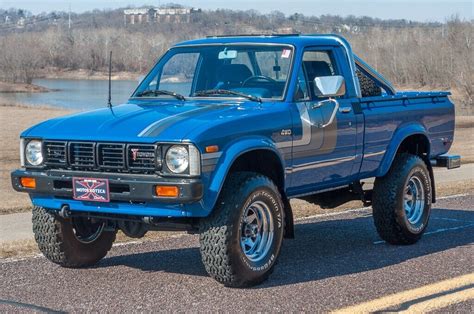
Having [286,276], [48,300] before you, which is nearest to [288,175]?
[286,276]

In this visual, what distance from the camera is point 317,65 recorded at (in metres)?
8.58

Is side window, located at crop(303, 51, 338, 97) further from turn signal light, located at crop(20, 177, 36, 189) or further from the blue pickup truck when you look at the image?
turn signal light, located at crop(20, 177, 36, 189)

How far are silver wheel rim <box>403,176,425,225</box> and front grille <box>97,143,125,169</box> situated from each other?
3.66 m

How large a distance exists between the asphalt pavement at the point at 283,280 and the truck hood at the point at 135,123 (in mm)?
1196

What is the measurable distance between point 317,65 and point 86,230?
265 cm

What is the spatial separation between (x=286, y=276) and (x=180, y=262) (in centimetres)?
114

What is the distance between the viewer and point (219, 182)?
6.71 metres

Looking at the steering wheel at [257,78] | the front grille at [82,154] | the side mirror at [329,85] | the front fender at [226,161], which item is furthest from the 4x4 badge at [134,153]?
the side mirror at [329,85]

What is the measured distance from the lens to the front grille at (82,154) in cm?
690

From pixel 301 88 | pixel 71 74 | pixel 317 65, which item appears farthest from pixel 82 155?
pixel 71 74

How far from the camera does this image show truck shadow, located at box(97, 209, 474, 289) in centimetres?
782

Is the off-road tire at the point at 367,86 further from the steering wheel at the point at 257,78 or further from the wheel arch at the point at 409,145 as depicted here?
the steering wheel at the point at 257,78

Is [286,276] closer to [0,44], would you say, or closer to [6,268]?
[6,268]

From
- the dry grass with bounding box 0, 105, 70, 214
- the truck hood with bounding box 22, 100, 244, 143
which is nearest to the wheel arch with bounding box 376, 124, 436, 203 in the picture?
the truck hood with bounding box 22, 100, 244, 143
